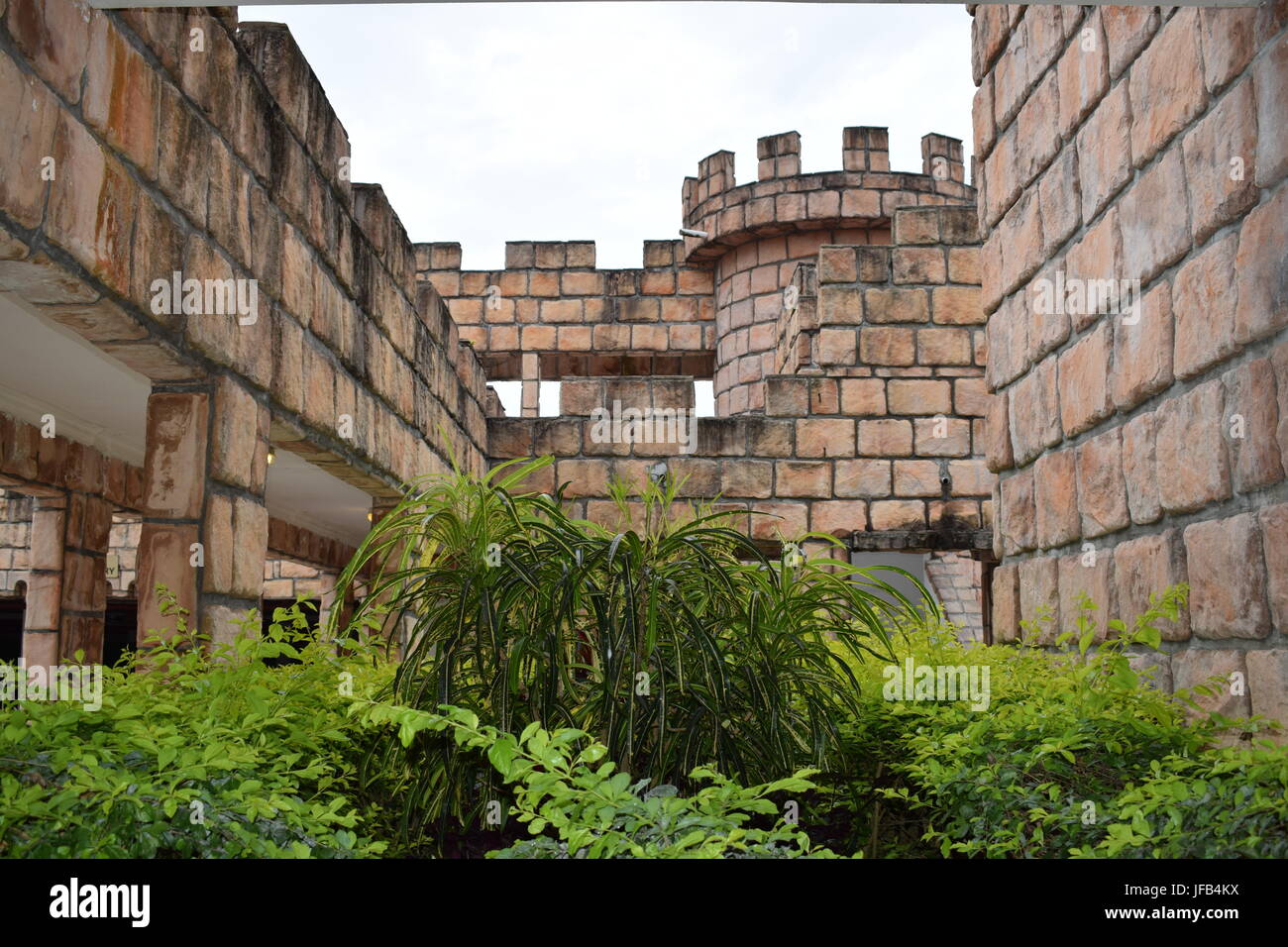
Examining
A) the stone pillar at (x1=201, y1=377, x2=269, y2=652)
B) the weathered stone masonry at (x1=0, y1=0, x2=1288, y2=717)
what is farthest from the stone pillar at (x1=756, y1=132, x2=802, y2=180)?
the stone pillar at (x1=201, y1=377, x2=269, y2=652)

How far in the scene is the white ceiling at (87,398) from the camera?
379 centimetres

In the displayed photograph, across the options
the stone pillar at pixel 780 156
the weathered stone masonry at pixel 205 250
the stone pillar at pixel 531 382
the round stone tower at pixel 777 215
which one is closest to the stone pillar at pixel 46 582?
the weathered stone masonry at pixel 205 250

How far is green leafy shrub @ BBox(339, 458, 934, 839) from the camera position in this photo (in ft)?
7.39

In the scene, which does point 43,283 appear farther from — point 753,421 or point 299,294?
point 753,421

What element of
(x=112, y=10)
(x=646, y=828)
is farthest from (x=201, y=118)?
(x=646, y=828)

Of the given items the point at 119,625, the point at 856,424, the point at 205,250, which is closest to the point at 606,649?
the point at 205,250

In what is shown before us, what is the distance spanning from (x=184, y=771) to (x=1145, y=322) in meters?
2.46

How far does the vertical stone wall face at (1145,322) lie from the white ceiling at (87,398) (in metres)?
2.79

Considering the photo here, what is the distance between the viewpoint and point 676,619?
2416mm

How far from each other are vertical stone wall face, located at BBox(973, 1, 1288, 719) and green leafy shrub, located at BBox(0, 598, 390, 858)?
1.90 metres

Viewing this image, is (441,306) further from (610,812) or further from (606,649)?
(610,812)

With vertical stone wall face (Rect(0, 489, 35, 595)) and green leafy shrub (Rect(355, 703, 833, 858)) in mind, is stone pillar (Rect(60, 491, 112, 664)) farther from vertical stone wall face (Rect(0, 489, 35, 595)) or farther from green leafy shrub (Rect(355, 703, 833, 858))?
green leafy shrub (Rect(355, 703, 833, 858))

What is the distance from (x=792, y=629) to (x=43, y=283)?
1873 millimetres

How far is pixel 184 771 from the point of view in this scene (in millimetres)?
1720
